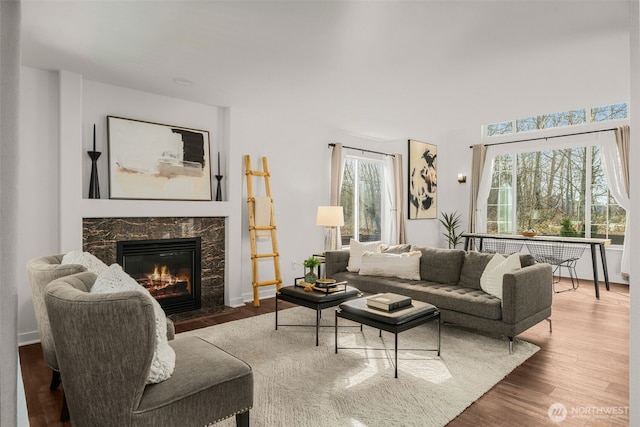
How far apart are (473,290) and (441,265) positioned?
0.50m

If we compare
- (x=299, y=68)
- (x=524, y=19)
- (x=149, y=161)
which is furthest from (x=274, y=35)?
(x=149, y=161)

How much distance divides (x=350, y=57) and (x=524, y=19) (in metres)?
1.34

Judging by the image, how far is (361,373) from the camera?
2861 millimetres

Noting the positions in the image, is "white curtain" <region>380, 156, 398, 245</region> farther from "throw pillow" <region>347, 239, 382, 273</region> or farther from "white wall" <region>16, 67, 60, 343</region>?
"white wall" <region>16, 67, 60, 343</region>

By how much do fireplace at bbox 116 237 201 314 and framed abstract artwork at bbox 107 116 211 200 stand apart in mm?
550

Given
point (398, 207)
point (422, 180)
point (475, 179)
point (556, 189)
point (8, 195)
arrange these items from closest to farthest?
point (8, 195) < point (556, 189) < point (398, 207) < point (422, 180) < point (475, 179)

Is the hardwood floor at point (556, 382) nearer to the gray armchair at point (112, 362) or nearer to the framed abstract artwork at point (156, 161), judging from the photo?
the gray armchair at point (112, 362)

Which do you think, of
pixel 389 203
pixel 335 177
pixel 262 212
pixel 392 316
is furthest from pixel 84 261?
Result: pixel 389 203

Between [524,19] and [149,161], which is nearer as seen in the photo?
[524,19]

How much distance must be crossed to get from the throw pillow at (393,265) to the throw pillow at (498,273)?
85 centimetres

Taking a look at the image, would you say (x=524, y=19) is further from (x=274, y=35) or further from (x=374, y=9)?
(x=274, y=35)

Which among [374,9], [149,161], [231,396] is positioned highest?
[374,9]

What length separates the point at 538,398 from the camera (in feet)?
8.23

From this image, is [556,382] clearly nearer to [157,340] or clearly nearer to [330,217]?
[157,340]
